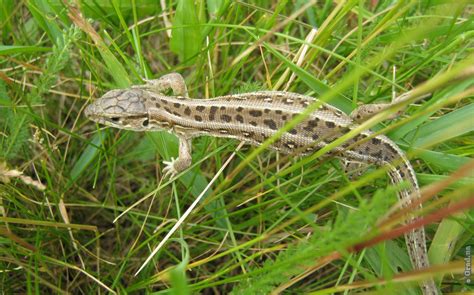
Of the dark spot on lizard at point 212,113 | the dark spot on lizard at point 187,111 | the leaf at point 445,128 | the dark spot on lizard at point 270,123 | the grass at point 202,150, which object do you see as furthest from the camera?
the dark spot on lizard at point 187,111

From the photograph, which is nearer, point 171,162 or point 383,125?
point 383,125

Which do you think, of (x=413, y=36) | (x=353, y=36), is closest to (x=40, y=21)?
(x=353, y=36)

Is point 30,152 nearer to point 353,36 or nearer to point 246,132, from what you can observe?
point 246,132

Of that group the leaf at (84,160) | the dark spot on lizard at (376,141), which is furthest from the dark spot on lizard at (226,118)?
the dark spot on lizard at (376,141)

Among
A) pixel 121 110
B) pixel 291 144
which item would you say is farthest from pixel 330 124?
pixel 121 110

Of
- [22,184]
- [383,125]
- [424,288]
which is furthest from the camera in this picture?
[22,184]

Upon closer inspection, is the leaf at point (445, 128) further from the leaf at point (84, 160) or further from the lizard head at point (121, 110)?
the leaf at point (84, 160)

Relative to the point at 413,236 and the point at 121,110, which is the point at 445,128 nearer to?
the point at 413,236
